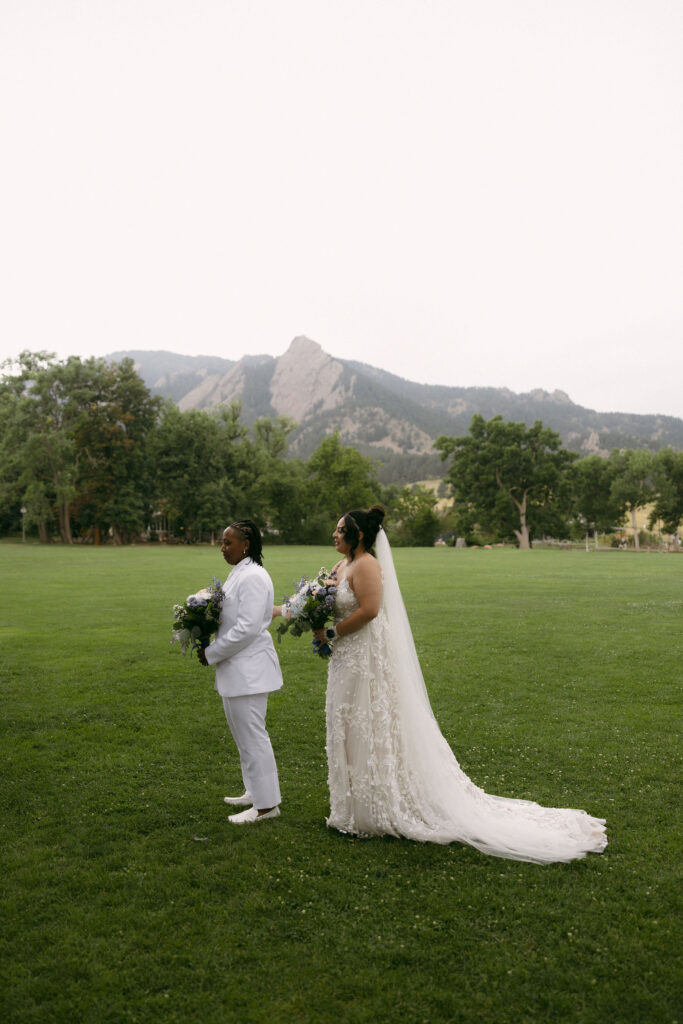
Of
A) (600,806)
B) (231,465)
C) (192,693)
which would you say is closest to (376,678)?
(600,806)

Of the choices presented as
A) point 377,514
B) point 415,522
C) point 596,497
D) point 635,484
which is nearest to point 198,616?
point 377,514

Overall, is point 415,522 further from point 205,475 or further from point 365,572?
point 365,572

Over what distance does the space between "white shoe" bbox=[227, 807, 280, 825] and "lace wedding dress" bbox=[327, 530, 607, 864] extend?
60cm

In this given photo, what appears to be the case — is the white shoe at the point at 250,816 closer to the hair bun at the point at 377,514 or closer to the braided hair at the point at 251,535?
the braided hair at the point at 251,535

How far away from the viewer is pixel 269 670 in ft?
20.0

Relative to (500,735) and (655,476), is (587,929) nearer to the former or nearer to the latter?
(500,735)

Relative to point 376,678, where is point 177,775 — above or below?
below

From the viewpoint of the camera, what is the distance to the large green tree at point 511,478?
74.1 m

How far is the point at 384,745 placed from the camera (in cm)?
588

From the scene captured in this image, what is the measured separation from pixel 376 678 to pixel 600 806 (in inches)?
105

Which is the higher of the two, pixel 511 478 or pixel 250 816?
pixel 511 478

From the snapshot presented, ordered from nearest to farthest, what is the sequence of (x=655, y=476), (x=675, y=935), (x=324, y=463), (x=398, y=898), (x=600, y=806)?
(x=675, y=935)
(x=398, y=898)
(x=600, y=806)
(x=655, y=476)
(x=324, y=463)

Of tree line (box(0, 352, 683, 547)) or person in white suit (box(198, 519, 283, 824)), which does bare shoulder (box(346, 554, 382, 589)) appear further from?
tree line (box(0, 352, 683, 547))

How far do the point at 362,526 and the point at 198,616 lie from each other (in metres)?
1.71
